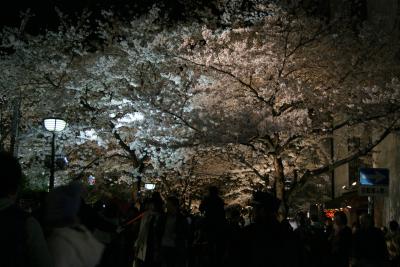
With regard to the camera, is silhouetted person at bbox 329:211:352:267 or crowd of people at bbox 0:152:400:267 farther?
silhouetted person at bbox 329:211:352:267

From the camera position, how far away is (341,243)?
978cm

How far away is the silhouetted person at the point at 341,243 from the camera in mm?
9742

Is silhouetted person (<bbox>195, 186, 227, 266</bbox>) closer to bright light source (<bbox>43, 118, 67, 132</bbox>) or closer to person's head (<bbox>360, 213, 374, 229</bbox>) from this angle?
person's head (<bbox>360, 213, 374, 229</bbox>)

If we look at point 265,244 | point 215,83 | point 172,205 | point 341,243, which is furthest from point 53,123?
point 265,244

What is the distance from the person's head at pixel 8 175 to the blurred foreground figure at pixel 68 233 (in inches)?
12.6

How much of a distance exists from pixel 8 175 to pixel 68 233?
0.46 meters

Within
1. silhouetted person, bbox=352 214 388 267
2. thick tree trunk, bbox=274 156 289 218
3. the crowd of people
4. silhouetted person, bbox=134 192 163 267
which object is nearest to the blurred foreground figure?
the crowd of people

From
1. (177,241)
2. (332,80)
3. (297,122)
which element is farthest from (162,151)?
(177,241)

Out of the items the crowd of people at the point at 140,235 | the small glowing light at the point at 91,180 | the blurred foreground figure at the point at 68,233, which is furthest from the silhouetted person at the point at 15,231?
the small glowing light at the point at 91,180

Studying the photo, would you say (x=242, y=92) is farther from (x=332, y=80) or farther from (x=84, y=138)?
(x=84, y=138)

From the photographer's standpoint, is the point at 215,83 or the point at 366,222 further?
the point at 215,83

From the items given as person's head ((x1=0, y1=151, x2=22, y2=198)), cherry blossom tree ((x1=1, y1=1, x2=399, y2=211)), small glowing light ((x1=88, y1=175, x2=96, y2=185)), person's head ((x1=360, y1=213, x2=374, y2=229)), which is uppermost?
cherry blossom tree ((x1=1, y1=1, x2=399, y2=211))

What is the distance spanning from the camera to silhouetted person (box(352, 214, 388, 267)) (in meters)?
7.95

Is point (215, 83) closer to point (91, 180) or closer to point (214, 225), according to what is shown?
point (214, 225)
